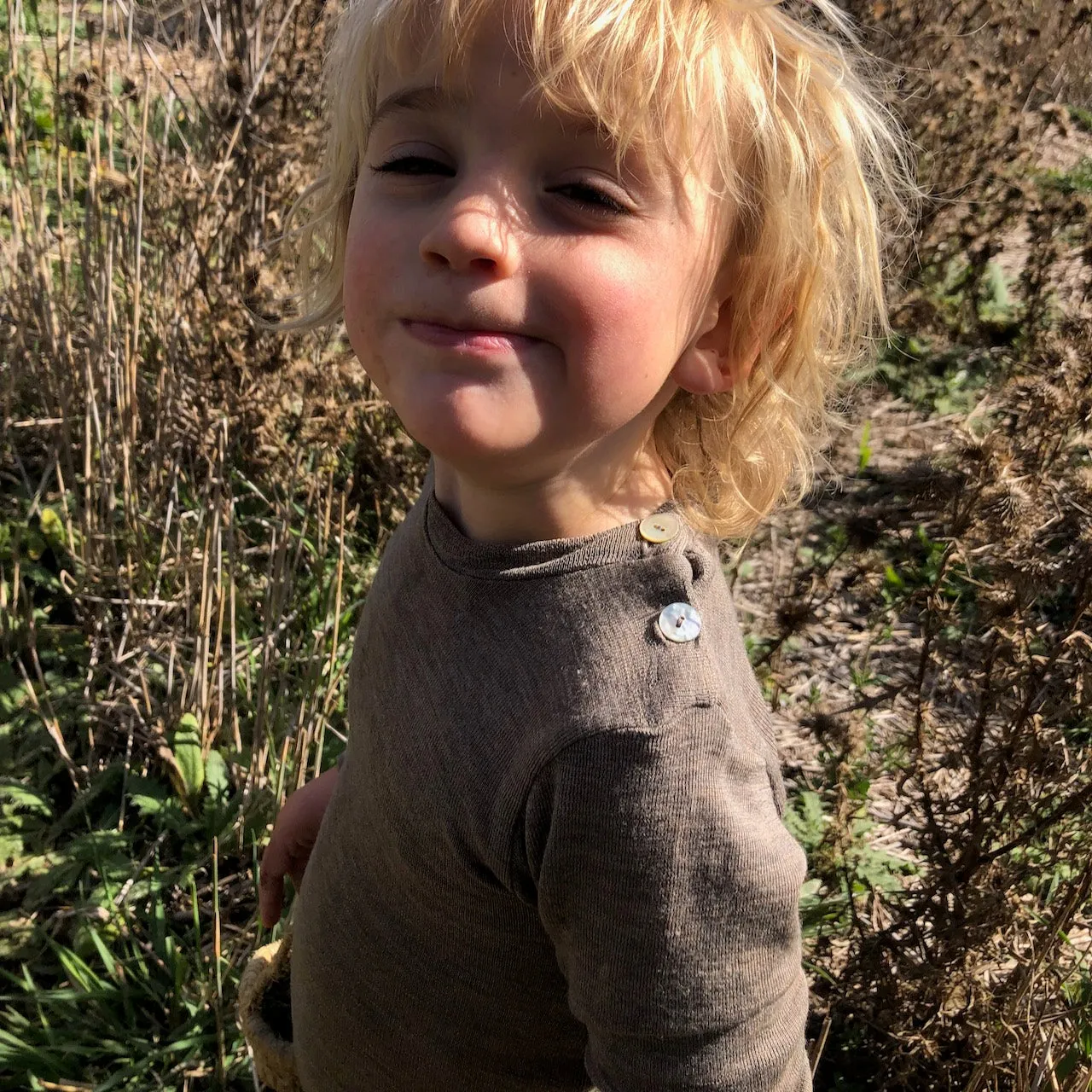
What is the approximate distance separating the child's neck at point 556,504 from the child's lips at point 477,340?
6.0 inches

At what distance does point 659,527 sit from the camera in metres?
1.24

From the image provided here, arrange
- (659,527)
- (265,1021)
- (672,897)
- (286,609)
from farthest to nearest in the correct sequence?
(286,609)
(265,1021)
(659,527)
(672,897)

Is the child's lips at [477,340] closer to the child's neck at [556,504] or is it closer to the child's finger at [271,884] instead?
the child's neck at [556,504]

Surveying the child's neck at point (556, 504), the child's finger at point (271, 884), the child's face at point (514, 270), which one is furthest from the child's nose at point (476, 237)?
the child's finger at point (271, 884)

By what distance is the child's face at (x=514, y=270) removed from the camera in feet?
3.60

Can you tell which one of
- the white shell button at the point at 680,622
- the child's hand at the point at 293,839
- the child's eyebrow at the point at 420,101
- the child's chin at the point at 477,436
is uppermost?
the child's eyebrow at the point at 420,101

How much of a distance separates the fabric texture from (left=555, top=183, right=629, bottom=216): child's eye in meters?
0.33

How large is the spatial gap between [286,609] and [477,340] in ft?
6.21

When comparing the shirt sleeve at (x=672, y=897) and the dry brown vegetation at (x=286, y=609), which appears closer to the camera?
the shirt sleeve at (x=672, y=897)

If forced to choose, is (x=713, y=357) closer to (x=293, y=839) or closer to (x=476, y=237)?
(x=476, y=237)

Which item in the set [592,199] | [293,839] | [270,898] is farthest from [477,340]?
[270,898]

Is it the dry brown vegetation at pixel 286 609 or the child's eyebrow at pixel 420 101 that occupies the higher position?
the child's eyebrow at pixel 420 101

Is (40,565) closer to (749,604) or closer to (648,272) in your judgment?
(749,604)

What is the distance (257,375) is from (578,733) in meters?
1.90
